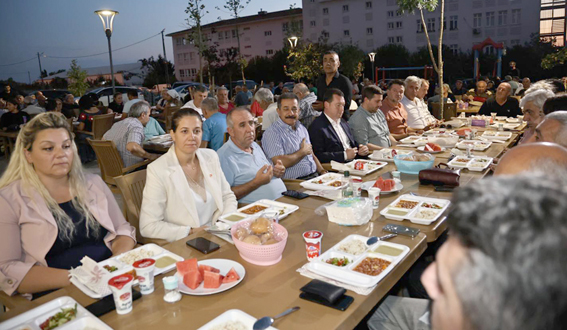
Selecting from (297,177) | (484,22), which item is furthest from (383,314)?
(484,22)

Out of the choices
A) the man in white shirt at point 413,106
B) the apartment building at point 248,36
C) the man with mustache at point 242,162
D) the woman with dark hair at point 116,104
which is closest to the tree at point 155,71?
the apartment building at point 248,36

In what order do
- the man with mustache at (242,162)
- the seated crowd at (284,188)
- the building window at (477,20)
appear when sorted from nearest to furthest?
the seated crowd at (284,188) < the man with mustache at (242,162) < the building window at (477,20)

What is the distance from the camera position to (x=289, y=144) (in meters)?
4.06

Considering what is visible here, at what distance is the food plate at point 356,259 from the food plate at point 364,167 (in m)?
1.54

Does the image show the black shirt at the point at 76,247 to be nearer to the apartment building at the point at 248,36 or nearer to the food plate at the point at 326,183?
the food plate at the point at 326,183

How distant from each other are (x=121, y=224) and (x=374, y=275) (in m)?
1.59

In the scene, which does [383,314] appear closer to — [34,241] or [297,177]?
[34,241]

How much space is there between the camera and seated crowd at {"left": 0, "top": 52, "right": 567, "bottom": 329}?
55cm

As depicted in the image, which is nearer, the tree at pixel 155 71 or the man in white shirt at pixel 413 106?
the man in white shirt at pixel 413 106

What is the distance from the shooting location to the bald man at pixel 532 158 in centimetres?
142

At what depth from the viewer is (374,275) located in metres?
1.73

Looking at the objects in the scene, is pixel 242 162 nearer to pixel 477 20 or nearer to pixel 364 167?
pixel 364 167

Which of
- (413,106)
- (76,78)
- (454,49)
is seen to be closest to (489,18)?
(454,49)

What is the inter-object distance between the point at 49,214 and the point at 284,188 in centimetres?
190
